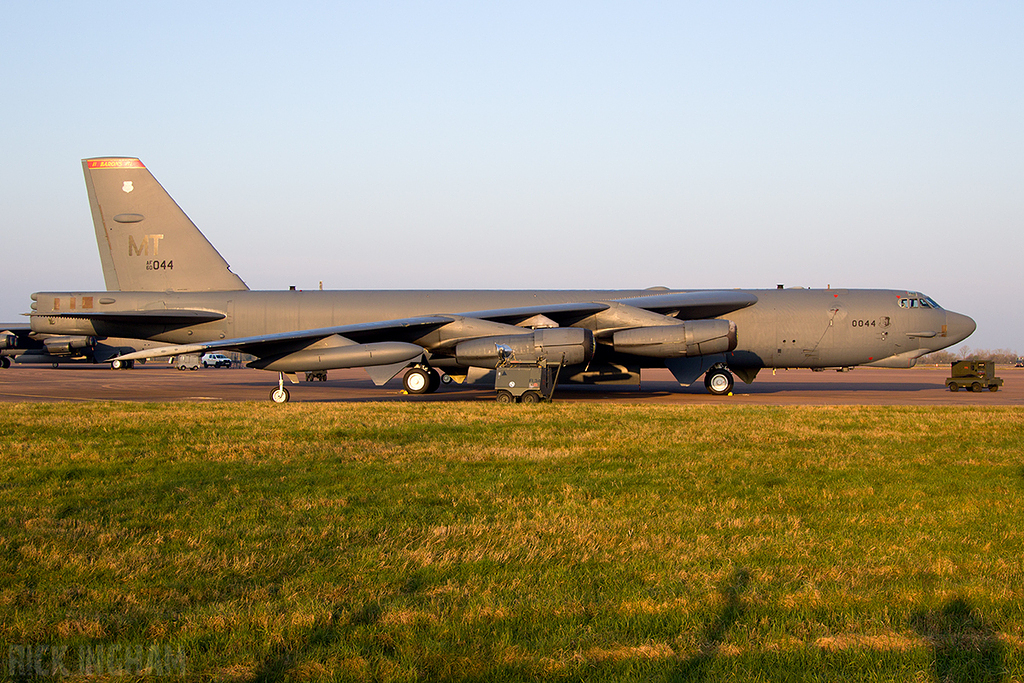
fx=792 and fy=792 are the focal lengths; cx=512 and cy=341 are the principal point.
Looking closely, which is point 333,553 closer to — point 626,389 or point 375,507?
point 375,507

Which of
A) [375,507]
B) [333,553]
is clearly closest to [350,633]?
[333,553]

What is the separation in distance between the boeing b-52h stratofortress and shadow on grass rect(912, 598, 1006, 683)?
1541 cm

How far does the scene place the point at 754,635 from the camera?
3781 millimetres

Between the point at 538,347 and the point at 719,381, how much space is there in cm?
653

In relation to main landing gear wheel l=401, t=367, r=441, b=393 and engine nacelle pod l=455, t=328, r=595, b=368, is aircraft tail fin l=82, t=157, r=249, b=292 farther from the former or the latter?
engine nacelle pod l=455, t=328, r=595, b=368

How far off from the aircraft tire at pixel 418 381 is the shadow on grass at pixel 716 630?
17.5 meters

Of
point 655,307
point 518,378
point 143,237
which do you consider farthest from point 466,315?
point 143,237

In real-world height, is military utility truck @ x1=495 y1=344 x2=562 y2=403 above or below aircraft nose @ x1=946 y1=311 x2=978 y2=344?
below

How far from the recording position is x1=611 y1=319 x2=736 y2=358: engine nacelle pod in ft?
63.4

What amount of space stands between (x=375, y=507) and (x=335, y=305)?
16.9 metres

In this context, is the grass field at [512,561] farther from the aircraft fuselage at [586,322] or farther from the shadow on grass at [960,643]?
the aircraft fuselage at [586,322]

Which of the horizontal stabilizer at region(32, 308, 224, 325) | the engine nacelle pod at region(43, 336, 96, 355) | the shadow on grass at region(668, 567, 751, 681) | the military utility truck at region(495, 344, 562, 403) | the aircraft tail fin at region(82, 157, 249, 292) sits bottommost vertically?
the engine nacelle pod at region(43, 336, 96, 355)

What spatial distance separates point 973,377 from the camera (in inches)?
1001

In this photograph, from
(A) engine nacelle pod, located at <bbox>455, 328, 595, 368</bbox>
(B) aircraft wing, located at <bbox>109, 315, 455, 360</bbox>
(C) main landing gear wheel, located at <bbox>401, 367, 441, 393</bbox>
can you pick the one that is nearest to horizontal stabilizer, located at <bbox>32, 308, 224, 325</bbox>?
(B) aircraft wing, located at <bbox>109, 315, 455, 360</bbox>
